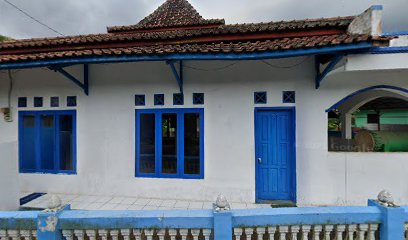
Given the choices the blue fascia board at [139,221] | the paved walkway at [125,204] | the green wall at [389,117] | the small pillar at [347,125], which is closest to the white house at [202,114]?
the paved walkway at [125,204]

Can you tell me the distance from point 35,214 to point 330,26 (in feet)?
19.6

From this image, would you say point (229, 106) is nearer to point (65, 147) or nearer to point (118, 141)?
point (118, 141)

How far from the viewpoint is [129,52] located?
13.8 ft

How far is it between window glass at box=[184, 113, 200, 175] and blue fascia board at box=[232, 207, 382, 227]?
2700 mm

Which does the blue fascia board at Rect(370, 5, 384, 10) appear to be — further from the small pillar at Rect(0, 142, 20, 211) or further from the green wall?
the green wall

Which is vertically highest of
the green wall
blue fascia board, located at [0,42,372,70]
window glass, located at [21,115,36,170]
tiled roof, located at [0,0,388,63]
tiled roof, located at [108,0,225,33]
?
tiled roof, located at [108,0,225,33]

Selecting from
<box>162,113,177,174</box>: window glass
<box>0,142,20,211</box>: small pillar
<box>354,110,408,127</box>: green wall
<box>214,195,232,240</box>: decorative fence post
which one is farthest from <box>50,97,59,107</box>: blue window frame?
<box>354,110,408,127</box>: green wall

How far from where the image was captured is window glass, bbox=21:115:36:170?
18.6 ft

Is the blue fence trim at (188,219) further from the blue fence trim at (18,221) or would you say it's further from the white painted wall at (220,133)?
the white painted wall at (220,133)

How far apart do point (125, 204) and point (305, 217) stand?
3.73 meters

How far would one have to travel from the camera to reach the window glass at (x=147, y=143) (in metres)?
5.20

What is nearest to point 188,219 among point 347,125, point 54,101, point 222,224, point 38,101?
point 222,224

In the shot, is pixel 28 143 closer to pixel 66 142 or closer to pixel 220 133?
pixel 66 142

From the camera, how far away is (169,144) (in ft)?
16.9
